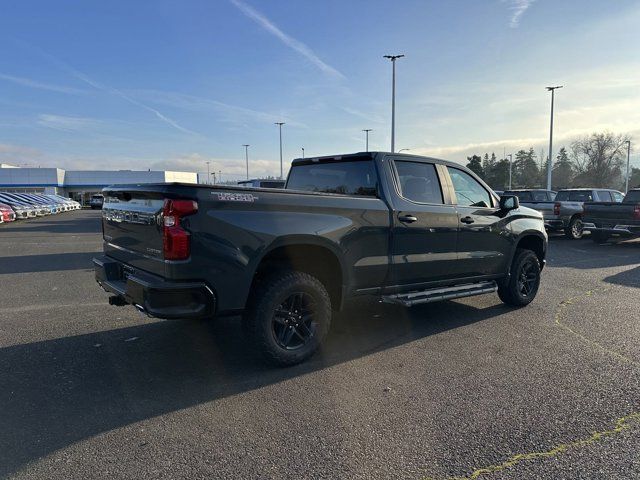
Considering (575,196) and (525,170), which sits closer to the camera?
(575,196)

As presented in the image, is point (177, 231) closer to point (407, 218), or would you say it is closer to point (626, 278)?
point (407, 218)

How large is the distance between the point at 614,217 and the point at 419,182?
37.6 feet

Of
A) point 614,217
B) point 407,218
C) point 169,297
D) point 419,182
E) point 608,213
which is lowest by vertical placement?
point 169,297

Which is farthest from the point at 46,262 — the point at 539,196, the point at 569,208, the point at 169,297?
the point at 539,196

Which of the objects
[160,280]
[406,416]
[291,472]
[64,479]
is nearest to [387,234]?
[406,416]

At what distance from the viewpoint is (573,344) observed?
4973mm

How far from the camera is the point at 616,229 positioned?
1372 cm

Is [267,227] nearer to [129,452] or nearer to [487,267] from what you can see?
[129,452]

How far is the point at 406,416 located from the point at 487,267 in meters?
3.20

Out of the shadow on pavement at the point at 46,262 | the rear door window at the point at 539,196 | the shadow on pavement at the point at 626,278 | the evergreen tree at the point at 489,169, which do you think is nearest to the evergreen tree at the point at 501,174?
the evergreen tree at the point at 489,169

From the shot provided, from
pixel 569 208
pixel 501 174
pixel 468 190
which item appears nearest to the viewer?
pixel 468 190

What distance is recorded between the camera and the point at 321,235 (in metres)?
4.27

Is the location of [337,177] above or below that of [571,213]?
above

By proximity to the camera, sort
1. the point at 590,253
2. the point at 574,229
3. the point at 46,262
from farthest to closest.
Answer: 1. the point at 574,229
2. the point at 590,253
3. the point at 46,262
